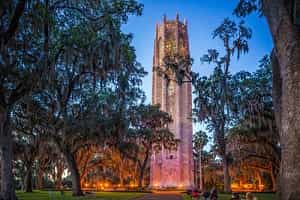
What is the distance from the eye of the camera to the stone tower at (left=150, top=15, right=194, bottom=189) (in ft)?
181

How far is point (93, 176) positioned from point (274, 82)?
51279 millimetres

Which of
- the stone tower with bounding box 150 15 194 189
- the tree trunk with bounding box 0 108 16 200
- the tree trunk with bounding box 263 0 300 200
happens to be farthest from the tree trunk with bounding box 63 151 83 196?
the stone tower with bounding box 150 15 194 189

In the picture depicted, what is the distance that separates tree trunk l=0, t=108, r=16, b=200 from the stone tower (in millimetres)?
39223

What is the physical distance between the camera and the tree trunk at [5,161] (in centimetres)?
1447

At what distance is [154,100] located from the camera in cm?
6200

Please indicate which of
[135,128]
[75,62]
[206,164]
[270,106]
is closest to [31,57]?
[75,62]

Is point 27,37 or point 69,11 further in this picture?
point 69,11

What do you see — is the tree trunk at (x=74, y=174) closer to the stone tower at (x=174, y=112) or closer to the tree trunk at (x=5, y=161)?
the tree trunk at (x=5, y=161)

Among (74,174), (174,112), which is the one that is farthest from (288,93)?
(174,112)

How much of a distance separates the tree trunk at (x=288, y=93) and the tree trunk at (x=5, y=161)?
12326 mm

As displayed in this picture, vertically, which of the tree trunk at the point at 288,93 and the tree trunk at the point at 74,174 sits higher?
the tree trunk at the point at 288,93

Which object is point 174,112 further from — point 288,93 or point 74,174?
point 288,93

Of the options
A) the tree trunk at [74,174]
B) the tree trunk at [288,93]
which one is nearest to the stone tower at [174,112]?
the tree trunk at [74,174]

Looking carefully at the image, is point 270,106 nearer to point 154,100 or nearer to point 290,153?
point 290,153
